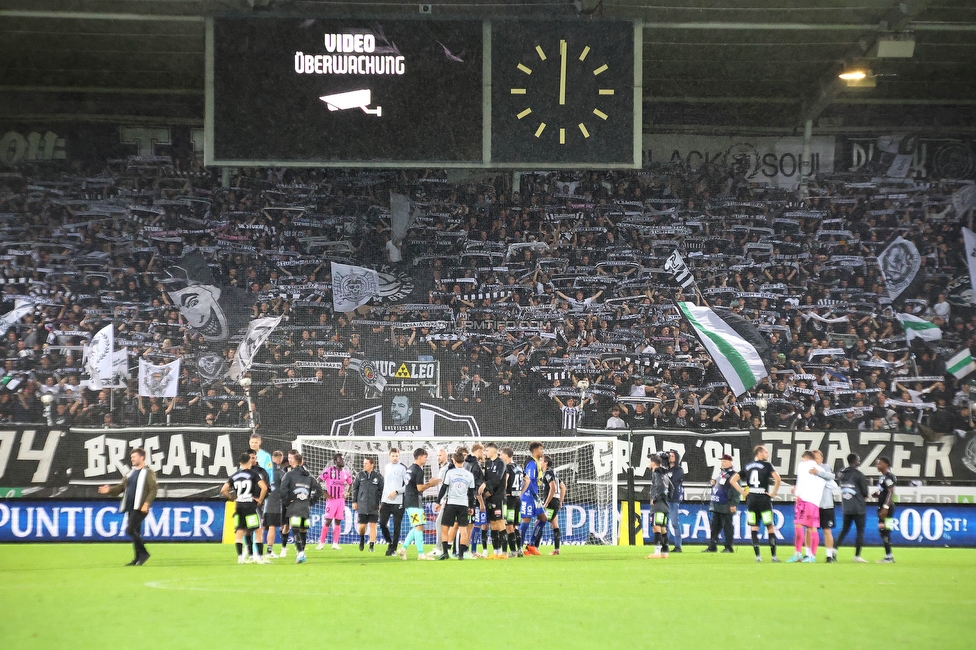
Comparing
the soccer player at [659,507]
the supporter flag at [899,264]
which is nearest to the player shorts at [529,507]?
the soccer player at [659,507]

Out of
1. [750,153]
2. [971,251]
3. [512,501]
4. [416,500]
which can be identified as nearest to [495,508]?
[512,501]

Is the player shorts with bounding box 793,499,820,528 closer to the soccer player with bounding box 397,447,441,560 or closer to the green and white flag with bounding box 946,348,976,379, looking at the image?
the soccer player with bounding box 397,447,441,560

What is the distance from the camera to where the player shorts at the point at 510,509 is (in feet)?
57.5

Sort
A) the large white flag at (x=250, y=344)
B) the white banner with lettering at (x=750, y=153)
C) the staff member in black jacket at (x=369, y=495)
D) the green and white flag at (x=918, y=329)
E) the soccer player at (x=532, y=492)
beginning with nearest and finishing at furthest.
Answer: the soccer player at (x=532, y=492) < the staff member in black jacket at (x=369, y=495) < the large white flag at (x=250, y=344) < the green and white flag at (x=918, y=329) < the white banner with lettering at (x=750, y=153)

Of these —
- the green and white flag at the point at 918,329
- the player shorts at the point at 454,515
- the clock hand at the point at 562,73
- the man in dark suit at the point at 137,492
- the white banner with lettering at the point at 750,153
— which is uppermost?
the white banner with lettering at the point at 750,153

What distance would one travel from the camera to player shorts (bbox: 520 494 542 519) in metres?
18.5

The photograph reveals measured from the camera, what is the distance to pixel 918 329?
2770cm

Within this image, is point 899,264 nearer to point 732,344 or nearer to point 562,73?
point 732,344

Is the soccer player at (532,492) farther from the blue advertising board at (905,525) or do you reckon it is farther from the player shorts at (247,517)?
the player shorts at (247,517)

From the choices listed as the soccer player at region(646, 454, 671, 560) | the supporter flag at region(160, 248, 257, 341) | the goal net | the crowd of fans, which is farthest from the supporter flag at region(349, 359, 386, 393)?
the soccer player at region(646, 454, 671, 560)

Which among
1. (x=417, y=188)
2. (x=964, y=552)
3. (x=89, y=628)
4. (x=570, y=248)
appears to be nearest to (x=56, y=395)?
(x=417, y=188)

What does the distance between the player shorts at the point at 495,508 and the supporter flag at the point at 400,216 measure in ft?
40.3

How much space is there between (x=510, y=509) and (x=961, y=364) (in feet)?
50.1

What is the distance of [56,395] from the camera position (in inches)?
1000
